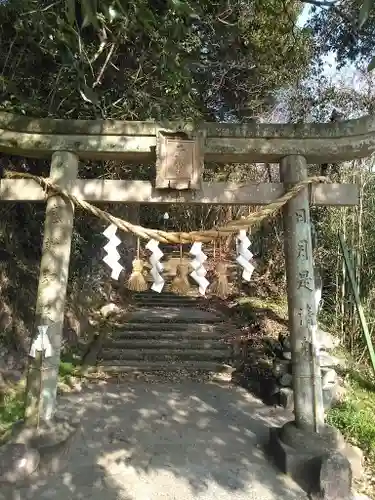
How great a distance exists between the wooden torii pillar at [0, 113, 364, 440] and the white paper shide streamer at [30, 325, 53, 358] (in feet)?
0.24

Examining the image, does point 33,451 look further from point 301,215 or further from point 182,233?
point 301,215

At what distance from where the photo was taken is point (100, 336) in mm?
8086

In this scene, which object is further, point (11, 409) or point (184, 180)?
point (11, 409)

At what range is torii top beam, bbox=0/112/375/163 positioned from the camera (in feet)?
12.6

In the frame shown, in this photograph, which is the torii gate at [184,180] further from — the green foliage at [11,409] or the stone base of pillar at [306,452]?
the green foliage at [11,409]

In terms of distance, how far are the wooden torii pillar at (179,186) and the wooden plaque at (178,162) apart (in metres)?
0.03

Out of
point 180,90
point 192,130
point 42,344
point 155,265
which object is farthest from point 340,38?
point 42,344

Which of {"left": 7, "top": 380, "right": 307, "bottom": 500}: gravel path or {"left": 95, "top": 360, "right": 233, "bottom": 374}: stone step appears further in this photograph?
{"left": 95, "top": 360, "right": 233, "bottom": 374}: stone step

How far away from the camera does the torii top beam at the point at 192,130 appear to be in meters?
3.84

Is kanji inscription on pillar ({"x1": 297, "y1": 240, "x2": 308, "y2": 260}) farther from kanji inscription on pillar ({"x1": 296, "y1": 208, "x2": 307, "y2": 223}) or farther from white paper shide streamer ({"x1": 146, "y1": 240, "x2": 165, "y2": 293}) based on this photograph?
white paper shide streamer ({"x1": 146, "y1": 240, "x2": 165, "y2": 293})

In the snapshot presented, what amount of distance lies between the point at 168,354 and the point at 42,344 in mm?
3933

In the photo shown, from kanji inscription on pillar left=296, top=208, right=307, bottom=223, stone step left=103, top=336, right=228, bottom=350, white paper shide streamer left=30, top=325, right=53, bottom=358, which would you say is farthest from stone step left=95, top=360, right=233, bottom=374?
kanji inscription on pillar left=296, top=208, right=307, bottom=223

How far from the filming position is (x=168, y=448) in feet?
13.5

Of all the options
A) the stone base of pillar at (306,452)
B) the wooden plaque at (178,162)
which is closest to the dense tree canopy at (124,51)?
the wooden plaque at (178,162)
